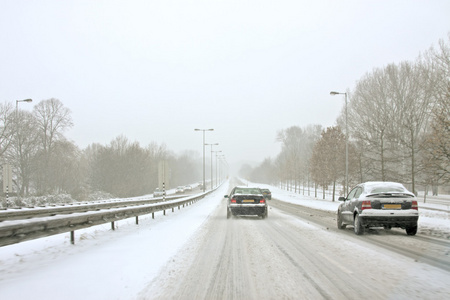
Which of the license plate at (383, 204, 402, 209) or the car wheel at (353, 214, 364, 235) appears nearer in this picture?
the license plate at (383, 204, 402, 209)

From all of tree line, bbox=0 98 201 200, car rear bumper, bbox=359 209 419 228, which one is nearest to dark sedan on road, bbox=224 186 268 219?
car rear bumper, bbox=359 209 419 228

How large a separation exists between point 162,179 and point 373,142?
1874 centimetres

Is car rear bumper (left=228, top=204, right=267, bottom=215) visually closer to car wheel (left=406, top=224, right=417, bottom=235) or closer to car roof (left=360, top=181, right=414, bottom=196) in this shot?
car roof (left=360, top=181, right=414, bottom=196)

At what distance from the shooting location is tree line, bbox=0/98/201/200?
4356 cm

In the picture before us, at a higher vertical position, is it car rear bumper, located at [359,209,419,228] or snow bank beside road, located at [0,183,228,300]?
car rear bumper, located at [359,209,419,228]

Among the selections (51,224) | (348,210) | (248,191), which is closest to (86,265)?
(51,224)

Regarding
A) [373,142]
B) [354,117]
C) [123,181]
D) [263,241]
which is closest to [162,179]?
[263,241]

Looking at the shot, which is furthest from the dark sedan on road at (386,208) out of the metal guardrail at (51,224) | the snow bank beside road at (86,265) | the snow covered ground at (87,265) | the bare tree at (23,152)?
the bare tree at (23,152)

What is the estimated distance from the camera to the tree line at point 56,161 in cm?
4356

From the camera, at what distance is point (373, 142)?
32125 mm

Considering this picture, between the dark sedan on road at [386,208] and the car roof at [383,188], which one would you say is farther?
the car roof at [383,188]

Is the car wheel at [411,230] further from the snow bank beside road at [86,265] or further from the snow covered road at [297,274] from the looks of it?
the snow bank beside road at [86,265]

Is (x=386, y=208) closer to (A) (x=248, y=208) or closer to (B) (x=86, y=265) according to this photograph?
(A) (x=248, y=208)

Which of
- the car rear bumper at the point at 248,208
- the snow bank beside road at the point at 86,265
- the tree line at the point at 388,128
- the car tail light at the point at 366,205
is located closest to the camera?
the snow bank beside road at the point at 86,265
